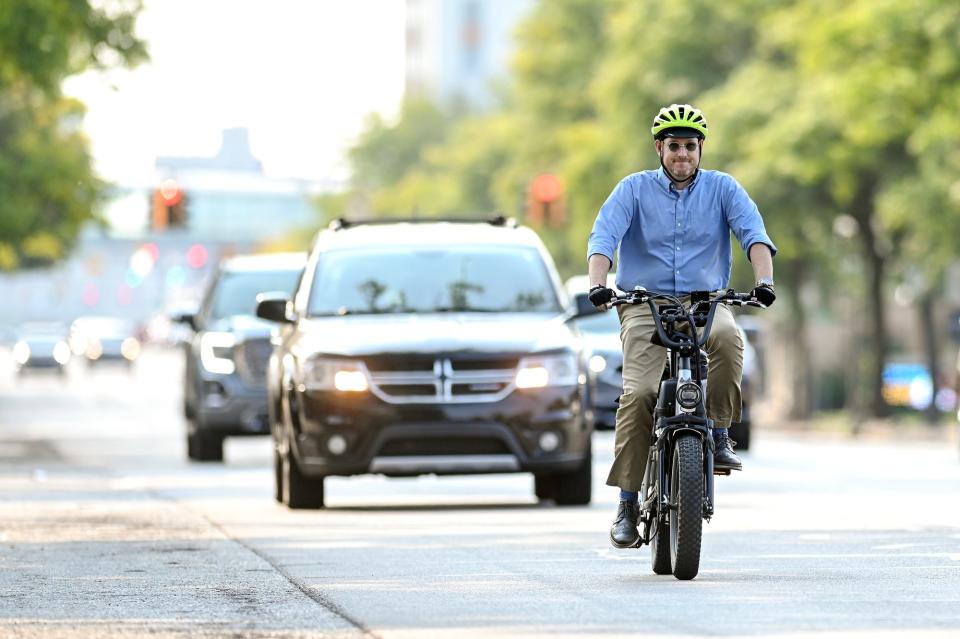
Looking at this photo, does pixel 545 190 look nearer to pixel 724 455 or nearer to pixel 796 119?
pixel 796 119

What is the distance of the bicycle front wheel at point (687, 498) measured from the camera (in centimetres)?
1065

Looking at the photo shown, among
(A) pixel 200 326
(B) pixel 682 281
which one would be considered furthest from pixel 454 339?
(A) pixel 200 326

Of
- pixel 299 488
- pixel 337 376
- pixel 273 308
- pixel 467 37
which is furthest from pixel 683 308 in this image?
pixel 467 37

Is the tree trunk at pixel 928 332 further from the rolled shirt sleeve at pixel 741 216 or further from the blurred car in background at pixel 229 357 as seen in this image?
the rolled shirt sleeve at pixel 741 216

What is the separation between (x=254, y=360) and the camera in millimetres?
23531

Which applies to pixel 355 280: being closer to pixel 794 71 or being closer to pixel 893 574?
pixel 893 574

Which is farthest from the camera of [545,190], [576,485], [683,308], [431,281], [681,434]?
[545,190]

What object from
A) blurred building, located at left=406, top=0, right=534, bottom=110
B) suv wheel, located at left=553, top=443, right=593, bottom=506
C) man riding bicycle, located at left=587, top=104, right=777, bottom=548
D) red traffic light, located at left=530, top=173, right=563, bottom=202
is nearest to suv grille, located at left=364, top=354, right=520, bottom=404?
suv wheel, located at left=553, top=443, right=593, bottom=506

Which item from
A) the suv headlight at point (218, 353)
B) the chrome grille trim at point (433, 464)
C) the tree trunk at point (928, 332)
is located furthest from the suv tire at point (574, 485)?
the tree trunk at point (928, 332)

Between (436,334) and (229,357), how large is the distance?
306 inches

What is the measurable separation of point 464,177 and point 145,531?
71.8m

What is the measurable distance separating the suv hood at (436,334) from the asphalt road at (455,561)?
1002 mm

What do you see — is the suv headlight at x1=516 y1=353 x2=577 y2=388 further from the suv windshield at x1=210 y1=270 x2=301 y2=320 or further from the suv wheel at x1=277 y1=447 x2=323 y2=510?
the suv windshield at x1=210 y1=270 x2=301 y2=320

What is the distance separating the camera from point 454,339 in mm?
16031
